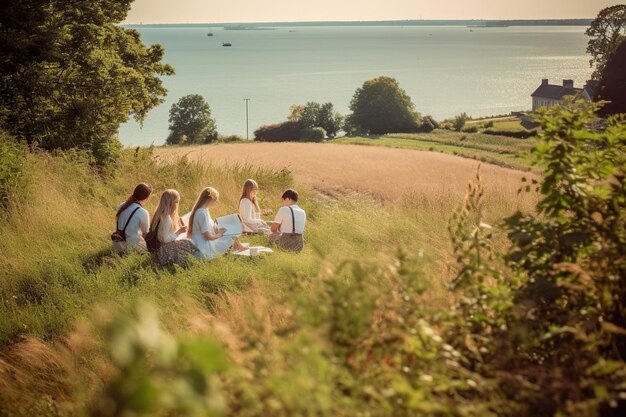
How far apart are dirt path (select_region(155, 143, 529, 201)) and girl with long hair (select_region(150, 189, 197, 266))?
27.8 feet

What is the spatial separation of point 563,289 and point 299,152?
3927 cm

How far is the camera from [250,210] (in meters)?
12.0

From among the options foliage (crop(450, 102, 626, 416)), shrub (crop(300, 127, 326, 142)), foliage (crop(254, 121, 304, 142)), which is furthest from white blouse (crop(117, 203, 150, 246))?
shrub (crop(300, 127, 326, 142))

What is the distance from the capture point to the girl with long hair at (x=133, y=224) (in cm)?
989

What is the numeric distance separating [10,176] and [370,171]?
827 inches

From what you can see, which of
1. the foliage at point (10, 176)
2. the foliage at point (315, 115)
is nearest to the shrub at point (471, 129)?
the foliage at point (315, 115)

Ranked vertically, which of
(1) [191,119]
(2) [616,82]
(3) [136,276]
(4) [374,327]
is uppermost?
(1) [191,119]

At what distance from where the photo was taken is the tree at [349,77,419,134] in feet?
333

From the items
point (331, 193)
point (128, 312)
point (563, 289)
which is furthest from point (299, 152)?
point (563, 289)

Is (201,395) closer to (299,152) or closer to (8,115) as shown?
(8,115)

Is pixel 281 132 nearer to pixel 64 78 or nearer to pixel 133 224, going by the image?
pixel 64 78

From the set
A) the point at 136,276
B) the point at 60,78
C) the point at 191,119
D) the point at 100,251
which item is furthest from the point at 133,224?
the point at 191,119

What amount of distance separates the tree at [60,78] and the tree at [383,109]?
8451 centimetres

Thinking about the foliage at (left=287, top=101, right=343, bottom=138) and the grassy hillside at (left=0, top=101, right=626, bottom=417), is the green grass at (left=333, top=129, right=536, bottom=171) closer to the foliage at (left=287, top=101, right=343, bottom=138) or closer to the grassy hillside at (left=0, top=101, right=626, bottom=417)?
the foliage at (left=287, top=101, right=343, bottom=138)
